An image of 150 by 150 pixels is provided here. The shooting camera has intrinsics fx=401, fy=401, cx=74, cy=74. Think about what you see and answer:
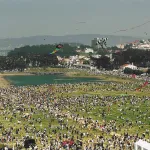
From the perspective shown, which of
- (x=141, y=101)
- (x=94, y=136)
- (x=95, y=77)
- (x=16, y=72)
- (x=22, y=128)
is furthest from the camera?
(x=16, y=72)

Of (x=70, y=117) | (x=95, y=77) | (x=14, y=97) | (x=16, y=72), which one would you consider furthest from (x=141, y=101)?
(x=16, y=72)

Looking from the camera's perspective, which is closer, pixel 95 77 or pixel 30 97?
pixel 30 97

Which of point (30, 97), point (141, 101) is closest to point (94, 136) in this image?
point (141, 101)

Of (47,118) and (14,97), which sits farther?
(14,97)

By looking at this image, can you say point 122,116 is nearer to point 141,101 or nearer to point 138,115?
point 138,115

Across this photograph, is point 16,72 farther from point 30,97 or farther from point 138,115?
point 138,115

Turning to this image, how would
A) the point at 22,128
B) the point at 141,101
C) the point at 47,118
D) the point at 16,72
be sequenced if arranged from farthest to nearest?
the point at 16,72 < the point at 141,101 < the point at 47,118 < the point at 22,128
